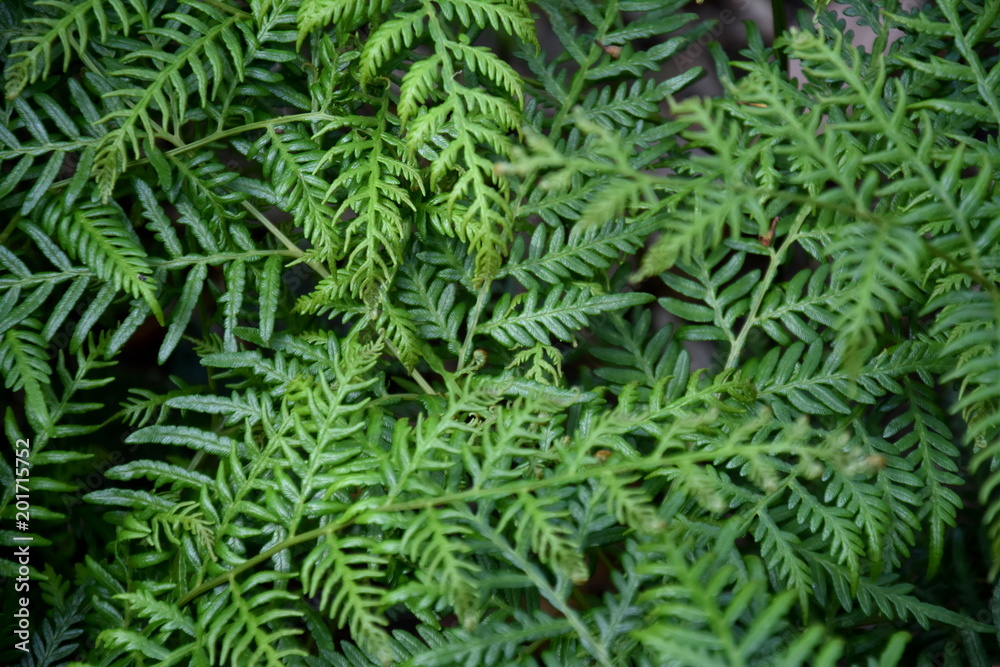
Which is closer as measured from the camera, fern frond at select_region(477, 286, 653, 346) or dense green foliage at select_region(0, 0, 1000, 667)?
dense green foliage at select_region(0, 0, 1000, 667)

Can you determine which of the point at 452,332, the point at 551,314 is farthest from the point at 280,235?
the point at 551,314

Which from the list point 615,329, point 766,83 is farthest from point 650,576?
point 766,83

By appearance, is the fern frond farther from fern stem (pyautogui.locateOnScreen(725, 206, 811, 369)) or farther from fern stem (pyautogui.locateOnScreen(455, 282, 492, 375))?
fern stem (pyautogui.locateOnScreen(725, 206, 811, 369))

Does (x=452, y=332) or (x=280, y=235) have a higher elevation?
(x=280, y=235)

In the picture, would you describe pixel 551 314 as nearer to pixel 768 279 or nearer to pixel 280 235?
pixel 768 279

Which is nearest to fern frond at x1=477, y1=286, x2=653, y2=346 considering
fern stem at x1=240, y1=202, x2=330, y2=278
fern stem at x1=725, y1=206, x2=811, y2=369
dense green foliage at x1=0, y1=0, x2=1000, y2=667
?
dense green foliage at x1=0, y1=0, x2=1000, y2=667

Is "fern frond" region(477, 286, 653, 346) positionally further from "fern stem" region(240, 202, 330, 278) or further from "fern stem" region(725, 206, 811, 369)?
"fern stem" region(240, 202, 330, 278)

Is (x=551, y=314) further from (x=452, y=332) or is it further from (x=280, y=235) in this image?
(x=280, y=235)

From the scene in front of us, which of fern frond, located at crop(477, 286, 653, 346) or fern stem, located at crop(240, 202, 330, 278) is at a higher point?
fern stem, located at crop(240, 202, 330, 278)
